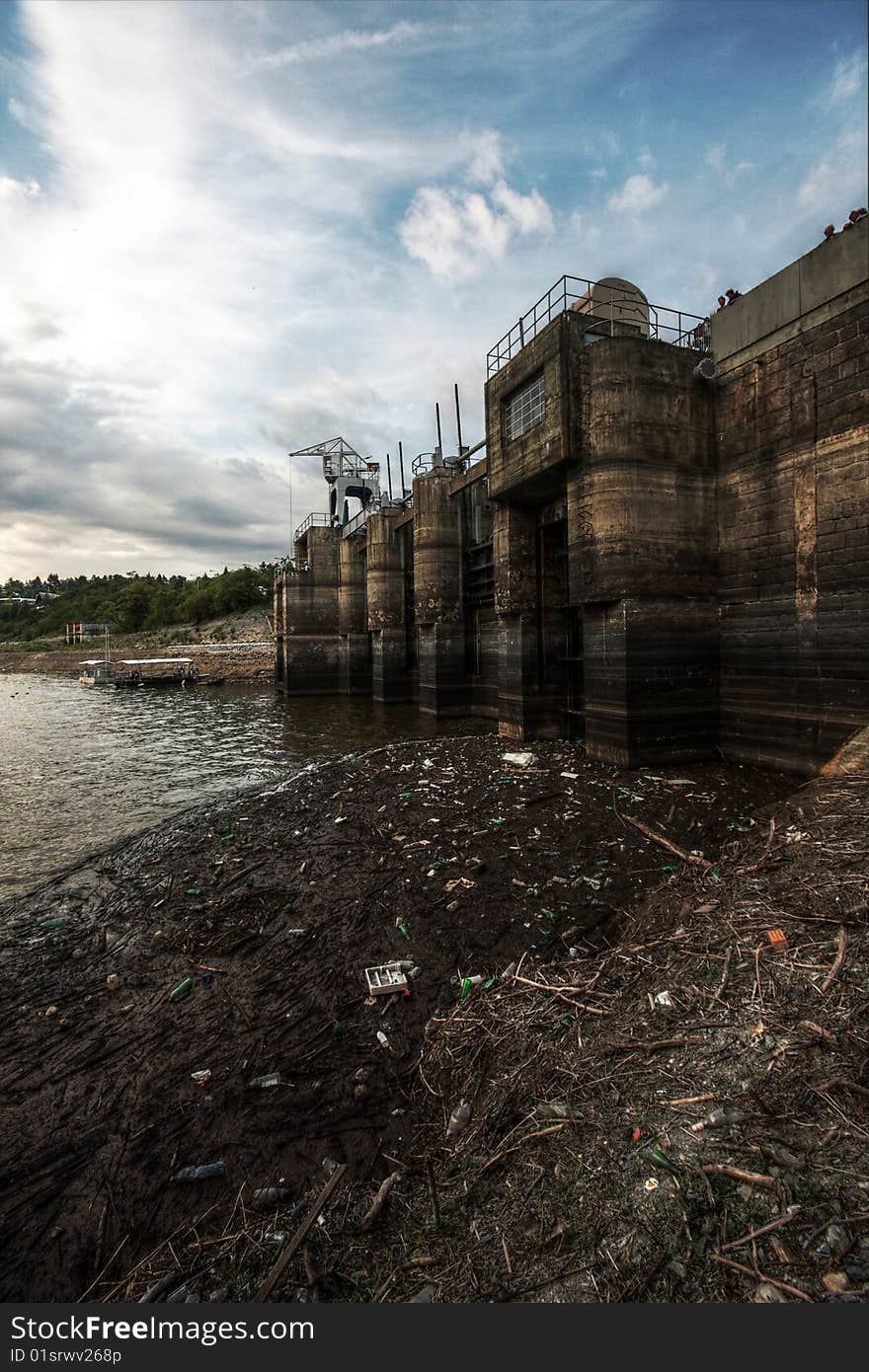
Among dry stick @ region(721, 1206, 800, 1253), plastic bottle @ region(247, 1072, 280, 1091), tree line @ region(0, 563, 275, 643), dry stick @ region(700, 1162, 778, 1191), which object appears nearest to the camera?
dry stick @ region(721, 1206, 800, 1253)

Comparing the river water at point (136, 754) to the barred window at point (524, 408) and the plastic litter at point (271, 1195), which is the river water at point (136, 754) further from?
the barred window at point (524, 408)

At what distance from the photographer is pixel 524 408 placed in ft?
49.1

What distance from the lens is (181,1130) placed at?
3777 mm

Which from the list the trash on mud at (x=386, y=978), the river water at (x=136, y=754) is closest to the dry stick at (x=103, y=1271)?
the trash on mud at (x=386, y=978)

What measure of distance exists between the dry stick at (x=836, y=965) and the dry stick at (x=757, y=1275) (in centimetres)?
188

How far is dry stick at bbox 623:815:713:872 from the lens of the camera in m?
7.19

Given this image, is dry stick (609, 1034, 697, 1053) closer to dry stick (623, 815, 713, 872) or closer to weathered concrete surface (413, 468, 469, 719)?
dry stick (623, 815, 713, 872)

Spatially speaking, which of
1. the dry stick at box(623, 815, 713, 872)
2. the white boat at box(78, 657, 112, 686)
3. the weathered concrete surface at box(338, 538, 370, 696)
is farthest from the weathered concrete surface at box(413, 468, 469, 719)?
the white boat at box(78, 657, 112, 686)

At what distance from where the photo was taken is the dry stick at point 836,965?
3.59 m

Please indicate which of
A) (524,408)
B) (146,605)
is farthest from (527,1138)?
(146,605)

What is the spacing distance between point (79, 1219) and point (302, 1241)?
144 centimetres

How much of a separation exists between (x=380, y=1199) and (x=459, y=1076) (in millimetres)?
1015

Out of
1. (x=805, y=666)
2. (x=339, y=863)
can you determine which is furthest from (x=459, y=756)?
(x=805, y=666)

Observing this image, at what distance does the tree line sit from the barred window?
6972 centimetres
